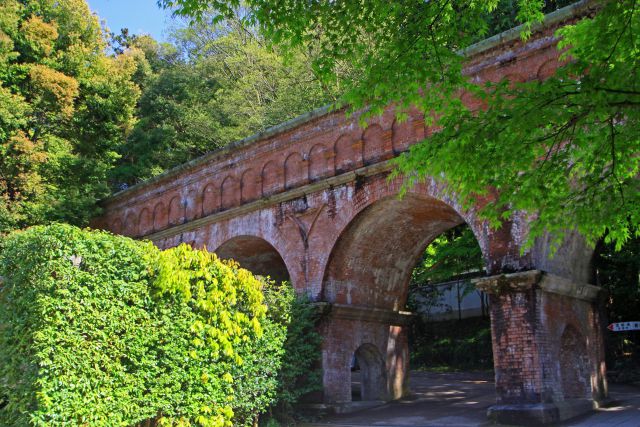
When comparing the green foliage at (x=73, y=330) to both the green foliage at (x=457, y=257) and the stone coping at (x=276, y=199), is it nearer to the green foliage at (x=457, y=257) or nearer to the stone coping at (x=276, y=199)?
the stone coping at (x=276, y=199)

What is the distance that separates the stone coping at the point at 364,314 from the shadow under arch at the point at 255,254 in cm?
299

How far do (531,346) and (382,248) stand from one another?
5.02 metres

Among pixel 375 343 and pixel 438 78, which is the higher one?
pixel 438 78

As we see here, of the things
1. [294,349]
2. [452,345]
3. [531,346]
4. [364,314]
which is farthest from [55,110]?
[531,346]

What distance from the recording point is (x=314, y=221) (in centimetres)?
1427

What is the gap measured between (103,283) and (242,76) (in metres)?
22.8

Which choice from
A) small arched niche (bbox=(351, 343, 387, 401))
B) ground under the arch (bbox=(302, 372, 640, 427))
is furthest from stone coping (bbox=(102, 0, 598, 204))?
ground under the arch (bbox=(302, 372, 640, 427))

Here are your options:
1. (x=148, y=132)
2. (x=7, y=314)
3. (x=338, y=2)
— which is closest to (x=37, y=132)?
(x=148, y=132)

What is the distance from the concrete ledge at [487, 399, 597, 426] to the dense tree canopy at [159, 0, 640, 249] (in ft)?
14.5

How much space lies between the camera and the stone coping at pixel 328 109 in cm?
1066

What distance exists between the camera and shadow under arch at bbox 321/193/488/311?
13.4 m

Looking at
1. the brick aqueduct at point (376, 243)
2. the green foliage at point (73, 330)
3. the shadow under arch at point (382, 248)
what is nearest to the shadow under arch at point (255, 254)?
the brick aqueduct at point (376, 243)

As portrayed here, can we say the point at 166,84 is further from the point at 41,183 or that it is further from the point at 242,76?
the point at 41,183

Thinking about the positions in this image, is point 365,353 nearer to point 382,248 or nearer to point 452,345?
point 382,248
